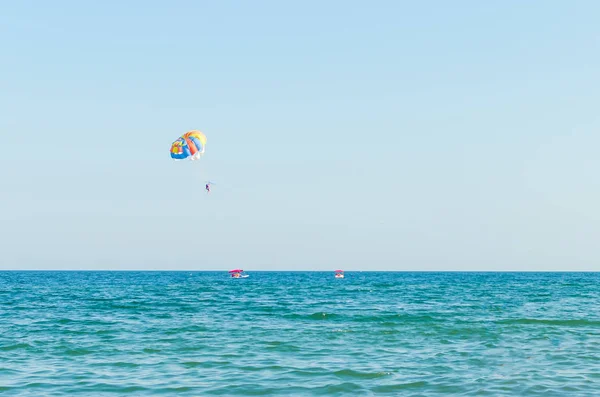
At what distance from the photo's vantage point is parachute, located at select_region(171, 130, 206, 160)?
51250mm

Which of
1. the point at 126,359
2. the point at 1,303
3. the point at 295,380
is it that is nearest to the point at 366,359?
the point at 295,380

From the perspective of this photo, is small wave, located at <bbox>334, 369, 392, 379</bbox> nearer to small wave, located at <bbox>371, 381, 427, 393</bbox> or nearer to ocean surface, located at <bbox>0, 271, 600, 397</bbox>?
ocean surface, located at <bbox>0, 271, 600, 397</bbox>

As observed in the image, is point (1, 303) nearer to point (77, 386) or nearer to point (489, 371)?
point (77, 386)

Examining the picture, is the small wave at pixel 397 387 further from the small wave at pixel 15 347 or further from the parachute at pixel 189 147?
the parachute at pixel 189 147

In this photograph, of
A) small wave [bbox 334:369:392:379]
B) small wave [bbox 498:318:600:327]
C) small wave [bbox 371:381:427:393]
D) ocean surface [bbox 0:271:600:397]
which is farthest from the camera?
small wave [bbox 498:318:600:327]

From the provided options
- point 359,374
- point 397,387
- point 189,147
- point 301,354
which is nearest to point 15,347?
point 301,354

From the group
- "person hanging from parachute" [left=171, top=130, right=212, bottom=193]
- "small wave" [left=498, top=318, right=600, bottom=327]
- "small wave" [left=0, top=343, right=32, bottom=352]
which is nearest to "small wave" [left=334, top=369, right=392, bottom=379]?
"small wave" [left=0, top=343, right=32, bottom=352]

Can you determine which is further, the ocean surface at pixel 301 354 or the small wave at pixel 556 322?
the small wave at pixel 556 322

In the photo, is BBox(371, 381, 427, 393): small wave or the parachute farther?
the parachute

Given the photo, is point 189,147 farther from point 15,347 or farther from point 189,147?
point 15,347

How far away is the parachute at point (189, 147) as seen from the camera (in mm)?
Answer: 51250

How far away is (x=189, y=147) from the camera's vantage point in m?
51.5

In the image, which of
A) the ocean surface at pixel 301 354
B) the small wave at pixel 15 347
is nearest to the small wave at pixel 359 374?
the ocean surface at pixel 301 354

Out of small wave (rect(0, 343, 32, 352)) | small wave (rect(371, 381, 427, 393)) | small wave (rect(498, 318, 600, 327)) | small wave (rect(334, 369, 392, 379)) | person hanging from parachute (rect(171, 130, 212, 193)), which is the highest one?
→ person hanging from parachute (rect(171, 130, 212, 193))
